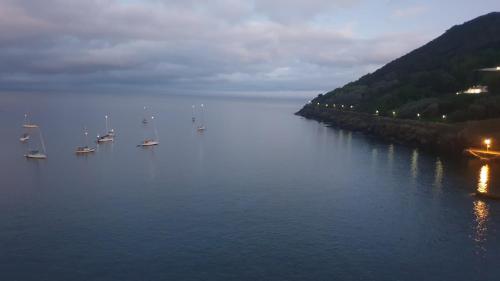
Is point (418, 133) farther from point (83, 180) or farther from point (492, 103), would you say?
point (83, 180)

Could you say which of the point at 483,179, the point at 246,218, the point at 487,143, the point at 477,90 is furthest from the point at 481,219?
the point at 477,90

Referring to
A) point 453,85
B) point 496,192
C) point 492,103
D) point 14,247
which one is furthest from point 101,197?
point 453,85

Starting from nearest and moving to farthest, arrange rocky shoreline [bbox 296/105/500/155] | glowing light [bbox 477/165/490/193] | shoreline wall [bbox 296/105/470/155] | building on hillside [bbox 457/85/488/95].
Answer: glowing light [bbox 477/165/490/193] < rocky shoreline [bbox 296/105/500/155] < shoreline wall [bbox 296/105/470/155] < building on hillside [bbox 457/85/488/95]

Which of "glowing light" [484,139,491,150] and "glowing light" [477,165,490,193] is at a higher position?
"glowing light" [484,139,491,150]

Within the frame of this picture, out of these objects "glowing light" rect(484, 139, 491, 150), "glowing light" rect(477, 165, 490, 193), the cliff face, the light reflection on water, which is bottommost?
the light reflection on water

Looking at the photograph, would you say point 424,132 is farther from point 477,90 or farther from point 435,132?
point 477,90

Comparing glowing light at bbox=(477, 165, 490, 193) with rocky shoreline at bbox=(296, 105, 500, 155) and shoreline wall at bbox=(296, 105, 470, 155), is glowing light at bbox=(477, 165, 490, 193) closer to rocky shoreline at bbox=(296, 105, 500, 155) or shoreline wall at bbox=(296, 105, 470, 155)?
rocky shoreline at bbox=(296, 105, 500, 155)

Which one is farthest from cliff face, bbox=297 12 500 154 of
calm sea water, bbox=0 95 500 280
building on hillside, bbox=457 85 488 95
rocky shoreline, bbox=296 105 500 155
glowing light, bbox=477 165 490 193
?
glowing light, bbox=477 165 490 193
